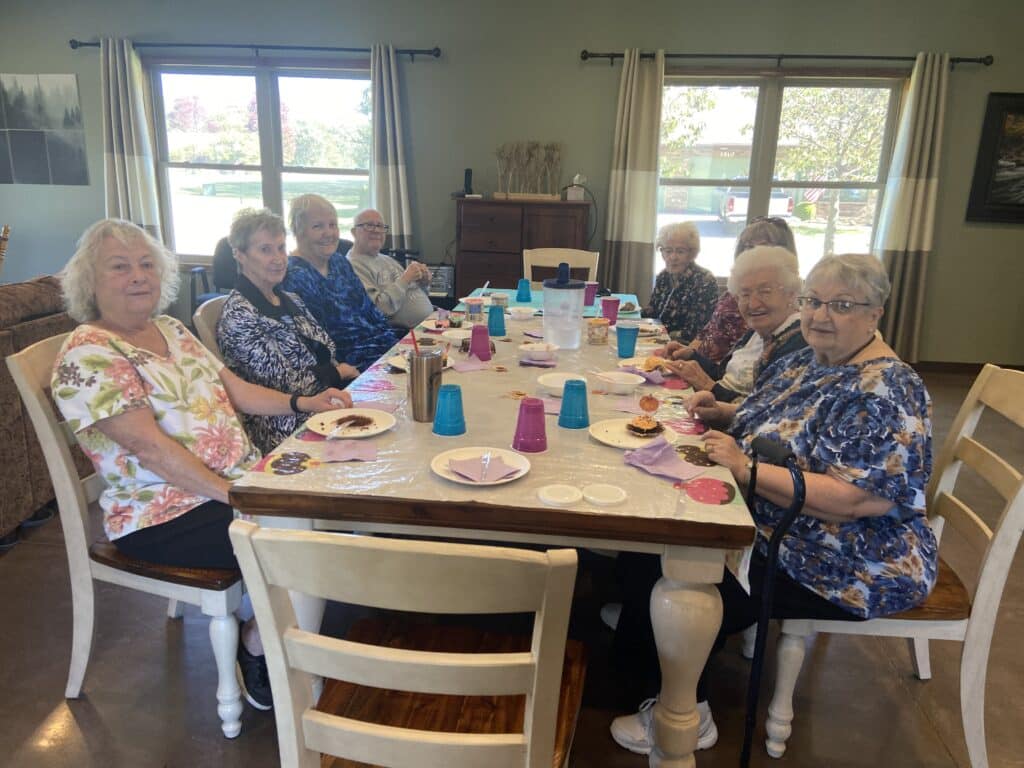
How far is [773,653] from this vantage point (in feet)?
6.07

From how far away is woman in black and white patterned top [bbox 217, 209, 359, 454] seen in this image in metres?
1.93

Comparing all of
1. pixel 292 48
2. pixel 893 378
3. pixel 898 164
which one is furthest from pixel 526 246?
pixel 893 378

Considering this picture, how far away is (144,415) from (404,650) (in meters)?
0.90

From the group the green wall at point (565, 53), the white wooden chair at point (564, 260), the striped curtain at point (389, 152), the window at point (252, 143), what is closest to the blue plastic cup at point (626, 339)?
the white wooden chair at point (564, 260)

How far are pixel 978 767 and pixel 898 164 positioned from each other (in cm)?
417

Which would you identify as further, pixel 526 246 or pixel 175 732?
pixel 526 246

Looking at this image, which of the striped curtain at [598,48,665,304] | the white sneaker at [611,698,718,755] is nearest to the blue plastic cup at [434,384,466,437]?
the white sneaker at [611,698,718,755]

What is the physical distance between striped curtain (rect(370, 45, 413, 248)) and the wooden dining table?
11.9ft

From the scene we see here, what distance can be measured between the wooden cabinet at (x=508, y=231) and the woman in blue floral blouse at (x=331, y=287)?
174 cm

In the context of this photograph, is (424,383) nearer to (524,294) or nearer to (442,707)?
(442,707)

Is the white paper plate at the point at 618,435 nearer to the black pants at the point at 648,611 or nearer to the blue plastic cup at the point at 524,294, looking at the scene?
the black pants at the point at 648,611

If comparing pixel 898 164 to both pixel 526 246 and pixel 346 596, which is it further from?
pixel 346 596

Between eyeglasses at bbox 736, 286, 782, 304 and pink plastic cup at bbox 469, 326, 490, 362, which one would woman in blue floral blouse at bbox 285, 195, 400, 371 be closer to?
A: pink plastic cup at bbox 469, 326, 490, 362

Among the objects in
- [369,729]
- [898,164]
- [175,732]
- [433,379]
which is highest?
[898,164]
